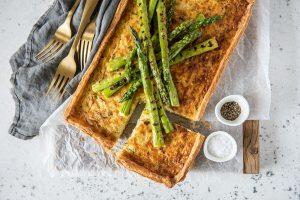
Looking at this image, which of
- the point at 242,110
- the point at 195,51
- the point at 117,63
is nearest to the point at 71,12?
the point at 117,63

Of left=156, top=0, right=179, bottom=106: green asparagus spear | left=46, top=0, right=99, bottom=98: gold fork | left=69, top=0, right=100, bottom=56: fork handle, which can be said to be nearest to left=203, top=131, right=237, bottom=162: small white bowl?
left=156, top=0, right=179, bottom=106: green asparagus spear

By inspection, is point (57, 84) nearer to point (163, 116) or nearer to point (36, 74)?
point (36, 74)

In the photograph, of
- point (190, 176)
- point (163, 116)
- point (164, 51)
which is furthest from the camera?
point (190, 176)

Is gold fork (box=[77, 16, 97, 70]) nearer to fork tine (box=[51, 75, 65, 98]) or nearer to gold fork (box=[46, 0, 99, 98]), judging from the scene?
gold fork (box=[46, 0, 99, 98])

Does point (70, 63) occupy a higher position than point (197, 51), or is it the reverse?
point (70, 63)

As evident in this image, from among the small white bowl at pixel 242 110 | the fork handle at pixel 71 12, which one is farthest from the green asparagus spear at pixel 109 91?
the small white bowl at pixel 242 110
